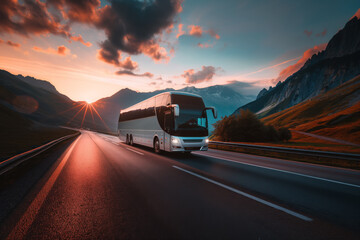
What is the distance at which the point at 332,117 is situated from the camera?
7275 centimetres

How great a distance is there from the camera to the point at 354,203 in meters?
3.87

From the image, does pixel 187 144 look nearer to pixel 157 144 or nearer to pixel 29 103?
pixel 157 144

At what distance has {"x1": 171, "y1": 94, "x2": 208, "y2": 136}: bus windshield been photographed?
34.2 feet

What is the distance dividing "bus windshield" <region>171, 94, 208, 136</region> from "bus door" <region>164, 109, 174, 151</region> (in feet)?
1.29

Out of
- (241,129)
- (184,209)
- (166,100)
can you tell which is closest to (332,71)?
(241,129)

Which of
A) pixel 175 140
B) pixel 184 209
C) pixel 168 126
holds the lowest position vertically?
pixel 184 209

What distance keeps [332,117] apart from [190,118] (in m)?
88.9

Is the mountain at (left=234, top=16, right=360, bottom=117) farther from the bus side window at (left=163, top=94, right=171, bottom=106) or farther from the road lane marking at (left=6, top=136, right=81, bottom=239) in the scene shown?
the road lane marking at (left=6, top=136, right=81, bottom=239)

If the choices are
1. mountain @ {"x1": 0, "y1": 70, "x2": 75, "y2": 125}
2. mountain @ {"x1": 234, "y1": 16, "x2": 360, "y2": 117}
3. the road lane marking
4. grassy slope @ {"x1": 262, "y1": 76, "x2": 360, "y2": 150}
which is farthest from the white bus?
mountain @ {"x1": 234, "y1": 16, "x2": 360, "y2": 117}

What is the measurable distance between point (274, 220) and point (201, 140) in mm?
7636

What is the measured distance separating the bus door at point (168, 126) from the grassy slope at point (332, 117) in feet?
204

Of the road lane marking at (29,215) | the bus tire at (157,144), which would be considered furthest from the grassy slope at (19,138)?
the bus tire at (157,144)

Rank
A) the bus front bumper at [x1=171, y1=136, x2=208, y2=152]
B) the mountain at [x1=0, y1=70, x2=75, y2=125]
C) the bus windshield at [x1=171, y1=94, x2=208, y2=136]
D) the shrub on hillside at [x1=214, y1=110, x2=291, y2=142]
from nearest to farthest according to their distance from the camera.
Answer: the bus front bumper at [x1=171, y1=136, x2=208, y2=152] → the bus windshield at [x1=171, y1=94, x2=208, y2=136] → the shrub on hillside at [x1=214, y1=110, x2=291, y2=142] → the mountain at [x1=0, y1=70, x2=75, y2=125]

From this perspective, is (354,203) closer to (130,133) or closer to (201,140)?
(201,140)
